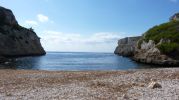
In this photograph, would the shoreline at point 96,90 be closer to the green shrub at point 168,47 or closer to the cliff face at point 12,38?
the green shrub at point 168,47

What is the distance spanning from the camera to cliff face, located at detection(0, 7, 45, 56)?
161 m

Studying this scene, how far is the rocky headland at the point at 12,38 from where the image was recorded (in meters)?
161

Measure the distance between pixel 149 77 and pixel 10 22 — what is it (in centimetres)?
15865

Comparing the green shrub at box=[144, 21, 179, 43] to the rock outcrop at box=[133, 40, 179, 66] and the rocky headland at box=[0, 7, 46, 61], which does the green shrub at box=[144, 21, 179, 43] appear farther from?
the rocky headland at box=[0, 7, 46, 61]

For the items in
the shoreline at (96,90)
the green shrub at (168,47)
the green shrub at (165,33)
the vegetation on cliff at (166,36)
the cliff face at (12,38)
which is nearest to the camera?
the shoreline at (96,90)

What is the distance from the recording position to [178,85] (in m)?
29.5

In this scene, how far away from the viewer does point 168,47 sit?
104750 mm

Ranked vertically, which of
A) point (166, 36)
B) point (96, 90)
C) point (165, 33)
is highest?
point (165, 33)

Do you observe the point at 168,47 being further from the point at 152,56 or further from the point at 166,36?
the point at 166,36

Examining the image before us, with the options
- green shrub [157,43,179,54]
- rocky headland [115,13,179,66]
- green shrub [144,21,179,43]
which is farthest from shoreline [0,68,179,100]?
green shrub [144,21,179,43]

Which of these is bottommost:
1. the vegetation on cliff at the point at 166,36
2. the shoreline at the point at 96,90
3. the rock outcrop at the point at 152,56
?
the shoreline at the point at 96,90

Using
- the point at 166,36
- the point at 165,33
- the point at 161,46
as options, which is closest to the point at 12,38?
the point at 165,33

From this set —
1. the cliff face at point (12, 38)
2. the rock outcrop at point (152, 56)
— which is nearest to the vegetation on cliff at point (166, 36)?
the rock outcrop at point (152, 56)

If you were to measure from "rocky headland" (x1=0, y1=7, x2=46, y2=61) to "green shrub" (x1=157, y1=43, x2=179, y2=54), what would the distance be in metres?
76.3
